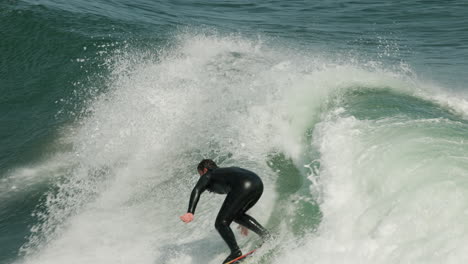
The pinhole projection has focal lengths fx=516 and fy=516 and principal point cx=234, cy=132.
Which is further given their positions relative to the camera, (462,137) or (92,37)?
(92,37)

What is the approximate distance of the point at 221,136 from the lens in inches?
400

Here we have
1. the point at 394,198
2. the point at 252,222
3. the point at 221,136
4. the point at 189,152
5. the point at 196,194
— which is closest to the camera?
the point at 394,198

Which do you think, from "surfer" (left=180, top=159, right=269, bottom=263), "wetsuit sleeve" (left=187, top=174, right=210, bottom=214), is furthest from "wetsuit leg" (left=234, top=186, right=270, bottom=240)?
"wetsuit sleeve" (left=187, top=174, right=210, bottom=214)

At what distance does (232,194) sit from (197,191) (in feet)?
1.40

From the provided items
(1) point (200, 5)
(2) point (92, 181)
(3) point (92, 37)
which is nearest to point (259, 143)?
(2) point (92, 181)

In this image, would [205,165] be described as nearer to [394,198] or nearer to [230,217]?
[230,217]

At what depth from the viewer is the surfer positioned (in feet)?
20.3

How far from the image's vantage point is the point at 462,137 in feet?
22.9

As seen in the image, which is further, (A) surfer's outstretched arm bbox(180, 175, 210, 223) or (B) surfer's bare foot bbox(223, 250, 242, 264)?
(B) surfer's bare foot bbox(223, 250, 242, 264)

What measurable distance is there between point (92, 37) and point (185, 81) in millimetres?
4561

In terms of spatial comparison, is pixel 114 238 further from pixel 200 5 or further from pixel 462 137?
pixel 200 5

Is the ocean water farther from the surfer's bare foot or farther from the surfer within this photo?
the surfer

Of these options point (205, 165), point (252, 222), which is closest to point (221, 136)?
point (205, 165)

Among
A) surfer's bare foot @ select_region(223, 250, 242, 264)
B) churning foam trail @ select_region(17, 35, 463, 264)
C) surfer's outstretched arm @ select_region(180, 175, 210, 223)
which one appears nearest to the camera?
surfer's outstretched arm @ select_region(180, 175, 210, 223)
